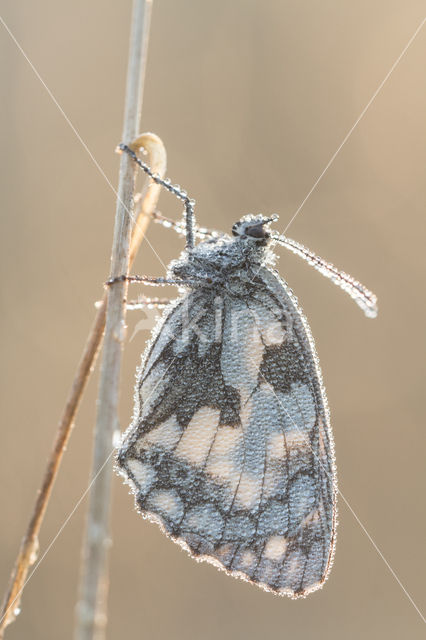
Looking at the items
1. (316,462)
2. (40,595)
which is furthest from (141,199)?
(40,595)

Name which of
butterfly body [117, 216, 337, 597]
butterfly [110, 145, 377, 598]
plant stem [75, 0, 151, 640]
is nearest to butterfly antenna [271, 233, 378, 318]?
butterfly [110, 145, 377, 598]

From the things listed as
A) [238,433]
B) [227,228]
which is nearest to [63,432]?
[238,433]

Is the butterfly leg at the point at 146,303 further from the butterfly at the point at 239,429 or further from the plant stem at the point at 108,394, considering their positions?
the plant stem at the point at 108,394

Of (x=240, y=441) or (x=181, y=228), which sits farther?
(x=181, y=228)

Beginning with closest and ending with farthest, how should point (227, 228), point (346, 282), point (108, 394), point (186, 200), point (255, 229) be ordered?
1. point (108, 394)
2. point (346, 282)
3. point (255, 229)
4. point (186, 200)
5. point (227, 228)

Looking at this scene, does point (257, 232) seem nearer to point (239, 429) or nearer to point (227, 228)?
point (239, 429)

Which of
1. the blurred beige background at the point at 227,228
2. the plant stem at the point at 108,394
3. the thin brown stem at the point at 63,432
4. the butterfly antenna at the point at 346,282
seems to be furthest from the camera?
the blurred beige background at the point at 227,228

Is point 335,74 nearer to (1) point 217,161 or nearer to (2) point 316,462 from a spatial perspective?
(1) point 217,161

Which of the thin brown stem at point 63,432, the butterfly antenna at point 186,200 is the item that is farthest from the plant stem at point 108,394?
the butterfly antenna at point 186,200
